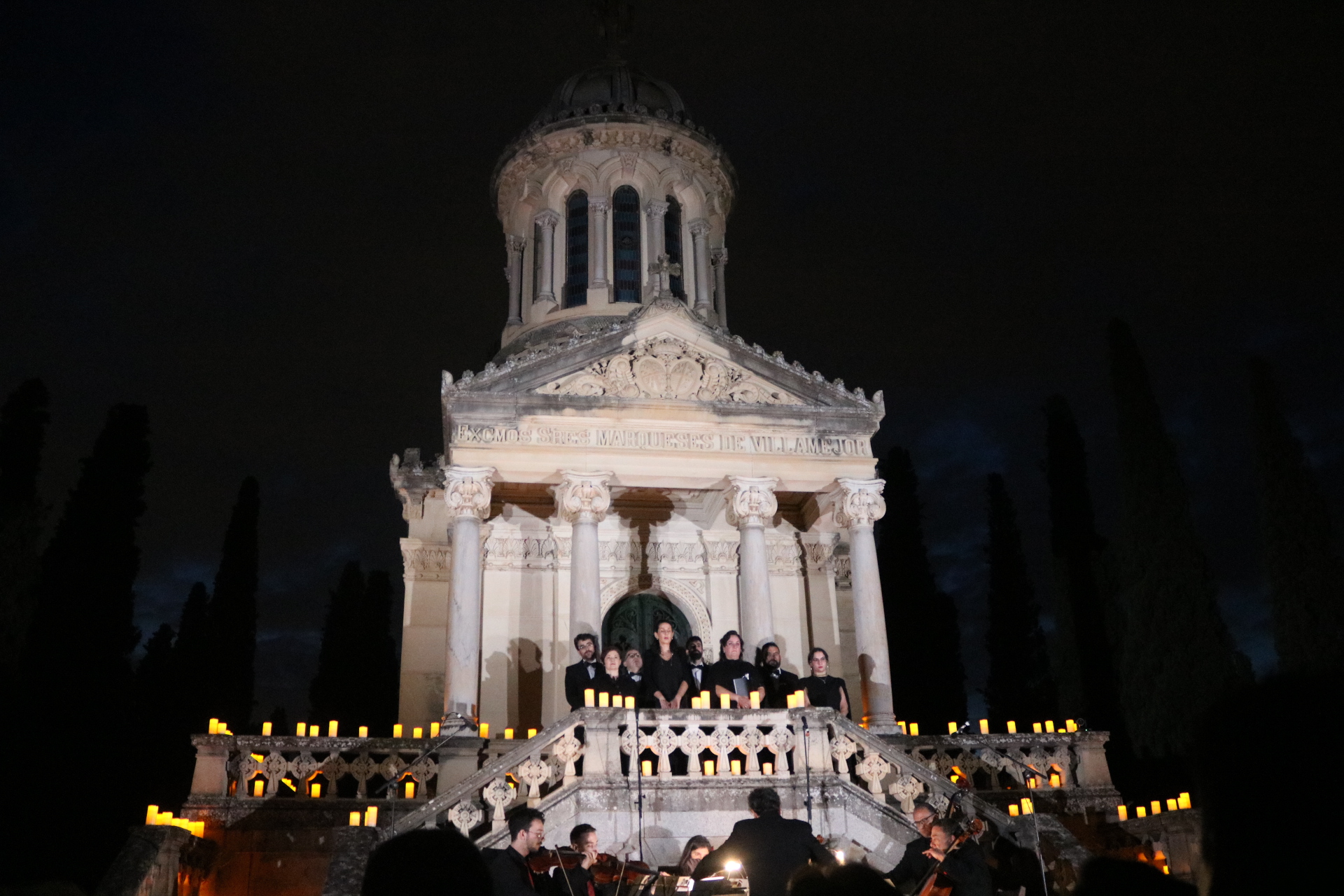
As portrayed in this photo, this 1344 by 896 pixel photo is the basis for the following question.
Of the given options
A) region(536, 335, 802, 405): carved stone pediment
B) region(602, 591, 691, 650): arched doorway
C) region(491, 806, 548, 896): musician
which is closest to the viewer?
region(491, 806, 548, 896): musician

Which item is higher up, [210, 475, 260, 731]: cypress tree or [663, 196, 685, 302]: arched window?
[663, 196, 685, 302]: arched window

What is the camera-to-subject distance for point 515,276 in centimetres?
3522

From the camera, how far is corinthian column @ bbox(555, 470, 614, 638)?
2200 cm

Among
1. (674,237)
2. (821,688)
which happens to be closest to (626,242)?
(674,237)

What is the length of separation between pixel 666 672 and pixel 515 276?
20.7 metres

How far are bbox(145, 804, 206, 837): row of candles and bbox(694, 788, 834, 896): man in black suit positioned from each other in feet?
25.9

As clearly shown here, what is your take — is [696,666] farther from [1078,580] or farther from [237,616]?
[237,616]

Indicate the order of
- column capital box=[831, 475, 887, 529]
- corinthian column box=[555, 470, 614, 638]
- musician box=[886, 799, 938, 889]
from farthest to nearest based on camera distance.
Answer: column capital box=[831, 475, 887, 529] < corinthian column box=[555, 470, 614, 638] < musician box=[886, 799, 938, 889]

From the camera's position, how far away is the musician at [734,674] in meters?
17.0

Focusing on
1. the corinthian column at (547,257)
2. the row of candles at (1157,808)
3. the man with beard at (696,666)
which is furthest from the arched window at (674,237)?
the row of candles at (1157,808)

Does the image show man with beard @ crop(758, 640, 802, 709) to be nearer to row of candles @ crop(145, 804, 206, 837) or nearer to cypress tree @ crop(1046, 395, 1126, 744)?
row of candles @ crop(145, 804, 206, 837)

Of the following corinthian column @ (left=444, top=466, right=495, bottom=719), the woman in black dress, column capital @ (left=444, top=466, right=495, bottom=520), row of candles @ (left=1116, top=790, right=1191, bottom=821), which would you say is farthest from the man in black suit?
column capital @ (left=444, top=466, right=495, bottom=520)

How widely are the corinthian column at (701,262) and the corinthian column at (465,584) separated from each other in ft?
43.6

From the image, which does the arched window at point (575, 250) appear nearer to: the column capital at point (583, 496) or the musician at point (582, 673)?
the column capital at point (583, 496)
